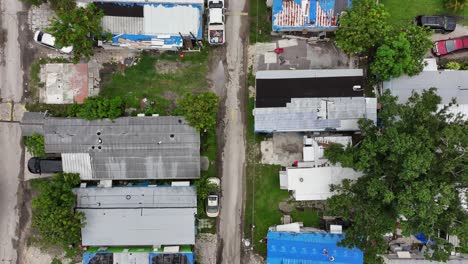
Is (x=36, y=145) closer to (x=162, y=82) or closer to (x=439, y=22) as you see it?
→ (x=162, y=82)

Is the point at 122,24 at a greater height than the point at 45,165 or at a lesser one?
greater

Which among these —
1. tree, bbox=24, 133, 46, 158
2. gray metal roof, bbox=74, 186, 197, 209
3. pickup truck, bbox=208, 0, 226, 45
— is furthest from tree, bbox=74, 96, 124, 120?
pickup truck, bbox=208, 0, 226, 45

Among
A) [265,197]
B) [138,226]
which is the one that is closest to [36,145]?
[138,226]

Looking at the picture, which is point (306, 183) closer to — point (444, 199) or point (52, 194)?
point (444, 199)

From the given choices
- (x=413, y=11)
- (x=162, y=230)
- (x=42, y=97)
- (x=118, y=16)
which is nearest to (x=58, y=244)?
(x=162, y=230)

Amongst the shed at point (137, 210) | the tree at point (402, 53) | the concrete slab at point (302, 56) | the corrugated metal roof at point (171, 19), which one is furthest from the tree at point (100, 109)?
the tree at point (402, 53)
